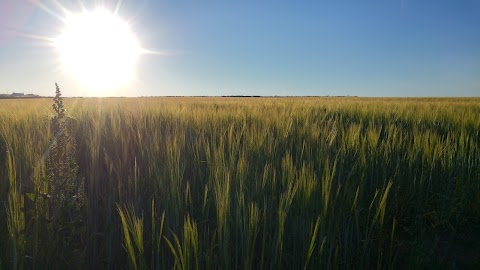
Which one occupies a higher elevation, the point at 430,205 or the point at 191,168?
the point at 191,168

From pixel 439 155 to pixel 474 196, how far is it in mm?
288

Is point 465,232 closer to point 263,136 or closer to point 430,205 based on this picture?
point 430,205

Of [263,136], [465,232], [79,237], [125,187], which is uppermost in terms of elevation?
[263,136]

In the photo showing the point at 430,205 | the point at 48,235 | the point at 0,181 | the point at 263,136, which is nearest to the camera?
the point at 48,235

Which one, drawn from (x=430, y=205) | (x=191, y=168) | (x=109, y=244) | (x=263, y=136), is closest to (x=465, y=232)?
(x=430, y=205)

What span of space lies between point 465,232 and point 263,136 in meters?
1.18

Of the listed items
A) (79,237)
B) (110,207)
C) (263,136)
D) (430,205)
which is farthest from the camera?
(263,136)

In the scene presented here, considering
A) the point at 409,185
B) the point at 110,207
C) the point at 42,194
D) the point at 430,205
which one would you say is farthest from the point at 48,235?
the point at 430,205

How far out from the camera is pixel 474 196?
168 centimetres

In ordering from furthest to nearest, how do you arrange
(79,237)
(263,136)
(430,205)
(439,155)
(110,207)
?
1. (263,136)
2. (439,155)
3. (430,205)
4. (110,207)
5. (79,237)

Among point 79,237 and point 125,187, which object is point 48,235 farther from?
point 125,187

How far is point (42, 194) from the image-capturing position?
1075mm

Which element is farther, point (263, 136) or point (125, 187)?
point (263, 136)

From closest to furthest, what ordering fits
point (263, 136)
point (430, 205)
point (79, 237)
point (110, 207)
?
point (79, 237)
point (110, 207)
point (430, 205)
point (263, 136)
